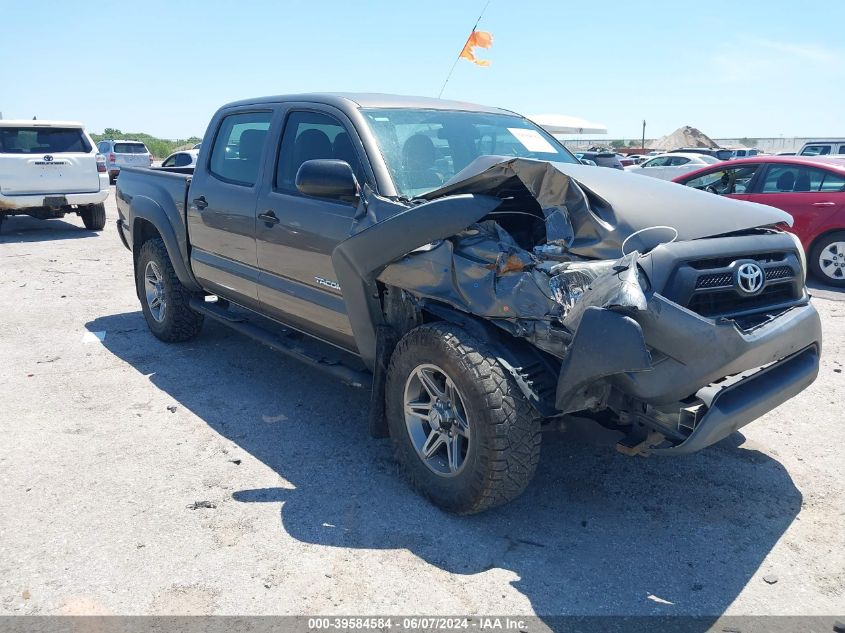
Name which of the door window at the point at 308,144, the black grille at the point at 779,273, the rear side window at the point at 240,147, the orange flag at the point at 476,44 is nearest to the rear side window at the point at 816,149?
the orange flag at the point at 476,44

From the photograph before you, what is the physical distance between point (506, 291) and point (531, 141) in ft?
6.57

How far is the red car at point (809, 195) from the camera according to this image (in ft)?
29.1

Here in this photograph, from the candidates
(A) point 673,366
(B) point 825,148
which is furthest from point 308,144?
(B) point 825,148

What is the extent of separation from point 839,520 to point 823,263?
6.57 meters

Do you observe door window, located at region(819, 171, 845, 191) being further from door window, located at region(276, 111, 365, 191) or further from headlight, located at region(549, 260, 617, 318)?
headlight, located at region(549, 260, 617, 318)

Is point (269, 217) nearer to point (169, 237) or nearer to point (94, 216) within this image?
point (169, 237)

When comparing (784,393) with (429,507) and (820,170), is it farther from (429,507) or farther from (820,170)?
(820,170)

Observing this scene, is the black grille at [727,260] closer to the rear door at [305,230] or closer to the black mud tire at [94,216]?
the rear door at [305,230]

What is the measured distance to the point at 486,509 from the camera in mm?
3242

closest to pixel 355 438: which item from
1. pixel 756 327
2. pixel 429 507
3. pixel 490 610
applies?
pixel 429 507

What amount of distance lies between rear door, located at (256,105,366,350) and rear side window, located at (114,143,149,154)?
77.2ft

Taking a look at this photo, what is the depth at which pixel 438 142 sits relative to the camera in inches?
163

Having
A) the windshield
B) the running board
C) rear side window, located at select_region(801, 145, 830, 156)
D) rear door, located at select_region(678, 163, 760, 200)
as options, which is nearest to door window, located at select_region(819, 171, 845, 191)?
rear door, located at select_region(678, 163, 760, 200)

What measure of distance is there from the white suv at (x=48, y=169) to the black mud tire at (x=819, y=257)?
11.9m
